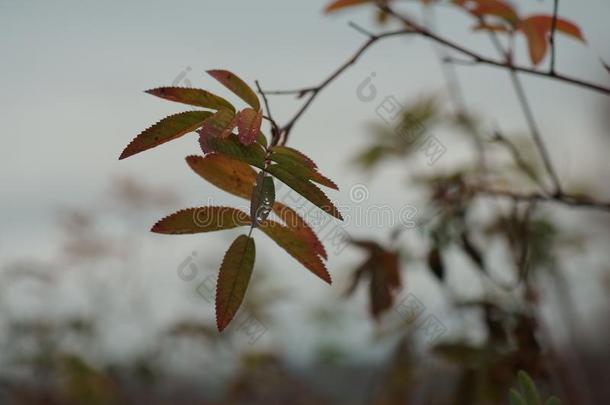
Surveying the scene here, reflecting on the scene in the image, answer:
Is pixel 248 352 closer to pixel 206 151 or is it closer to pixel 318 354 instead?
pixel 318 354

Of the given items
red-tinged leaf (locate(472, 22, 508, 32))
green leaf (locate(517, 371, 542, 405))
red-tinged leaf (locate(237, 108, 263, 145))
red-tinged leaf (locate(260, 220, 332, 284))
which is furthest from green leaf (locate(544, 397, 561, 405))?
red-tinged leaf (locate(472, 22, 508, 32))

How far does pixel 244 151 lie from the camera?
0.54 m

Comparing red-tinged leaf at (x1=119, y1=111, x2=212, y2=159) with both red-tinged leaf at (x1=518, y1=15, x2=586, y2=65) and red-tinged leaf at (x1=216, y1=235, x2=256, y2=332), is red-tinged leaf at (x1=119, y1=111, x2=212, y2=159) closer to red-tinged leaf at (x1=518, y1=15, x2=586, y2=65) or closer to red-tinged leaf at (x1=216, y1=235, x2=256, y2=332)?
red-tinged leaf at (x1=216, y1=235, x2=256, y2=332)

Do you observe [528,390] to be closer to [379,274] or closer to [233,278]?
[233,278]

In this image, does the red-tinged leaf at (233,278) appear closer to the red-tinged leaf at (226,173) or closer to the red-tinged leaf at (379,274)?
the red-tinged leaf at (226,173)

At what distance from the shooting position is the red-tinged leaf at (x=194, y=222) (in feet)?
1.80

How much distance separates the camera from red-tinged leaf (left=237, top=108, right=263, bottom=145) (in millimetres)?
519

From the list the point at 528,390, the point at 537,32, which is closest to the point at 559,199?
the point at 537,32

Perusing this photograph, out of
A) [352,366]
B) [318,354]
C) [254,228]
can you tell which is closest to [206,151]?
[254,228]

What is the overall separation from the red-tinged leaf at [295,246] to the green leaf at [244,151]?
0.17 ft

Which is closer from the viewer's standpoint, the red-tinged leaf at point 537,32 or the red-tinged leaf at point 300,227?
the red-tinged leaf at point 300,227

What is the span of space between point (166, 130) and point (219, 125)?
0.04 metres

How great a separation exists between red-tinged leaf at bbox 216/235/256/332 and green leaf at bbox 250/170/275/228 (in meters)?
0.03

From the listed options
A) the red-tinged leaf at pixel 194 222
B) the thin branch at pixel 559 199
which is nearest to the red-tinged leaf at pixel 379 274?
the thin branch at pixel 559 199
